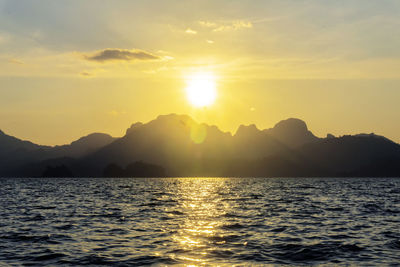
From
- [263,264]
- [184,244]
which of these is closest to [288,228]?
[184,244]

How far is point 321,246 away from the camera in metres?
28.5

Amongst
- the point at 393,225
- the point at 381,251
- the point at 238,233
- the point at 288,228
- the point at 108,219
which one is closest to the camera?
the point at 381,251

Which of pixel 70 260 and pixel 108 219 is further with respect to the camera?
pixel 108 219

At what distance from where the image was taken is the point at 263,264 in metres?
23.5

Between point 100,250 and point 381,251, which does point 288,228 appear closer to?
point 381,251

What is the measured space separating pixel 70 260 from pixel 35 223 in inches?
693

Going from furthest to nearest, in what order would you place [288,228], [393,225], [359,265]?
[393,225], [288,228], [359,265]

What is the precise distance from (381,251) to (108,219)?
26168mm

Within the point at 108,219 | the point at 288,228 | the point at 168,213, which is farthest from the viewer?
the point at 168,213

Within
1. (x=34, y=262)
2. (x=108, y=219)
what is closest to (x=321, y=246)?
(x=34, y=262)

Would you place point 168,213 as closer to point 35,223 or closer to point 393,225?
point 35,223

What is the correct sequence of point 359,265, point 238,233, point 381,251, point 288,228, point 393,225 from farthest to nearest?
point 393,225 < point 288,228 < point 238,233 < point 381,251 < point 359,265

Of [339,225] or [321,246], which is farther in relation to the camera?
[339,225]

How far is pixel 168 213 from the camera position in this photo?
49.9 m
